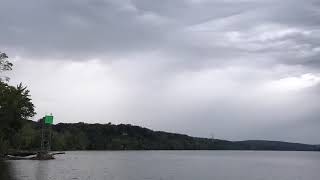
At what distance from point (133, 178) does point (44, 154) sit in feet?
205

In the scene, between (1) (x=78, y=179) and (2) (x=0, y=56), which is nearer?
(1) (x=78, y=179)

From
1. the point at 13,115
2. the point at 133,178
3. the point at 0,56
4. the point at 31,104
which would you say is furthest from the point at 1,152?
the point at 133,178

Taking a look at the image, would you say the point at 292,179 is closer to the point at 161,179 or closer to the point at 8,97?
the point at 161,179

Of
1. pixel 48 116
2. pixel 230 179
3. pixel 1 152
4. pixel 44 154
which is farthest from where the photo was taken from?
pixel 48 116

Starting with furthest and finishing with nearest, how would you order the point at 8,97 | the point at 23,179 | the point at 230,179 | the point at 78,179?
the point at 8,97, the point at 230,179, the point at 78,179, the point at 23,179

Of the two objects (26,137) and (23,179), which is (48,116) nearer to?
(26,137)

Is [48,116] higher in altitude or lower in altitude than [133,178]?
higher

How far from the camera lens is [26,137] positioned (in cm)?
17962

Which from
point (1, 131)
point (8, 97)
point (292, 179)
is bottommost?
point (292, 179)

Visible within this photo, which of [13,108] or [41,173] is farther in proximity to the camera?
[13,108]

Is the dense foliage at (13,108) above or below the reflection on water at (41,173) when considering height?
above

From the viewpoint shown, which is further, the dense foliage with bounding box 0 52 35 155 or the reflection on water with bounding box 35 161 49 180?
the dense foliage with bounding box 0 52 35 155

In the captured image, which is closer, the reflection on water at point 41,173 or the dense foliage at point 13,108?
the reflection on water at point 41,173

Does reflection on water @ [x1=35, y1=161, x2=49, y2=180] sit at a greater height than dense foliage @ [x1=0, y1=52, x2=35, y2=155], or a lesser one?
lesser
